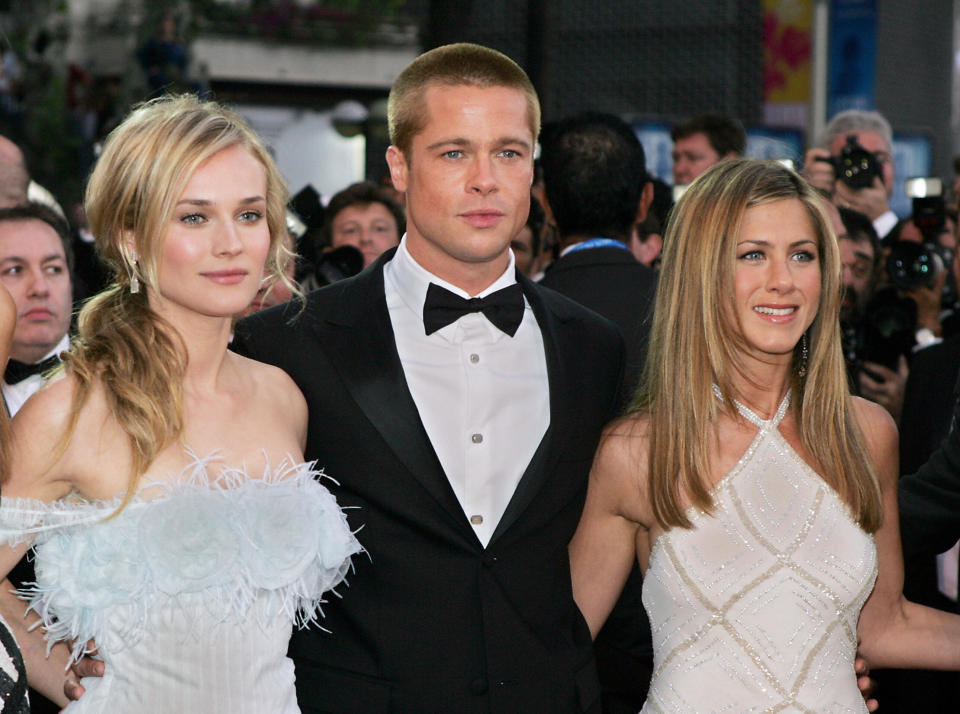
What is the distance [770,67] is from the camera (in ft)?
53.8

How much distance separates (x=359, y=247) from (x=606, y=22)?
1302cm

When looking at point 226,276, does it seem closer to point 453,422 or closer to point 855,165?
point 453,422

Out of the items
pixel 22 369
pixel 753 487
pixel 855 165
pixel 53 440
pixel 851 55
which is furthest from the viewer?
pixel 851 55

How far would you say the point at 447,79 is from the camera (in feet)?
9.45

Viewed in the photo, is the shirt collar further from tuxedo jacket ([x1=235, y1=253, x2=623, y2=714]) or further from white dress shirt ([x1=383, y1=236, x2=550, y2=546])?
tuxedo jacket ([x1=235, y1=253, x2=623, y2=714])

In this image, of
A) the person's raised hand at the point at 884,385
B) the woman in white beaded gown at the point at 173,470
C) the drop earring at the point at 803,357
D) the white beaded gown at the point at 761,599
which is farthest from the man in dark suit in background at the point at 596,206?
the woman in white beaded gown at the point at 173,470

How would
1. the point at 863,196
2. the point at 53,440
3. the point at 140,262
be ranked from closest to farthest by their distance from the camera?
the point at 53,440 → the point at 140,262 → the point at 863,196

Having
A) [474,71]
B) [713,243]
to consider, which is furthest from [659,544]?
[474,71]

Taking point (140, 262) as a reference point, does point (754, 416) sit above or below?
below

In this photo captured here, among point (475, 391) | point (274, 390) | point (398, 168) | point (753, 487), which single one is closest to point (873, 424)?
point (753, 487)

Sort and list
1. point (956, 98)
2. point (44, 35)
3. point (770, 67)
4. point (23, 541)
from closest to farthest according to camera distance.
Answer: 1. point (23, 541)
2. point (44, 35)
3. point (770, 67)
4. point (956, 98)

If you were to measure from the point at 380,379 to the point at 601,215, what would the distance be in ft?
5.44

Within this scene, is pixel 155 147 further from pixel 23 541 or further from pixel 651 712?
pixel 651 712

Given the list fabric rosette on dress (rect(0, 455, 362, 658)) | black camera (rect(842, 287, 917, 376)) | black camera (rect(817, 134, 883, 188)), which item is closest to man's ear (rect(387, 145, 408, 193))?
fabric rosette on dress (rect(0, 455, 362, 658))
